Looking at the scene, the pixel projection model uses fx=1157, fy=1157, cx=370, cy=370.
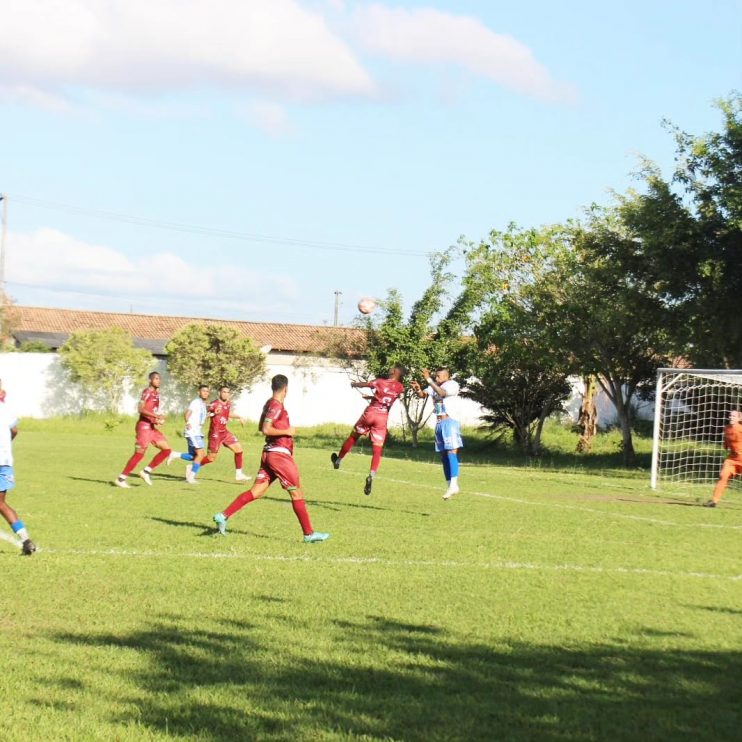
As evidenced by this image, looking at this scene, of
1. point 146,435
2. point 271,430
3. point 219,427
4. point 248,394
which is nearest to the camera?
point 271,430

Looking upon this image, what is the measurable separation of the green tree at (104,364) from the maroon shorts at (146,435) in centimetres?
2983

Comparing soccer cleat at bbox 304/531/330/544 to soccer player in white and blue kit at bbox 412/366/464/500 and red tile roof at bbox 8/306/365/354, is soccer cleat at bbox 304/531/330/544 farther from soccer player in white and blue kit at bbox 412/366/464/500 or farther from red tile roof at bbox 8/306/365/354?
red tile roof at bbox 8/306/365/354

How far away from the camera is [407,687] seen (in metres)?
6.62

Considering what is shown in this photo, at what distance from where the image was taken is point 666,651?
7699 millimetres

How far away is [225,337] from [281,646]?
44.8m

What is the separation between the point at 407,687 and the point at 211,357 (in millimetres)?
45310

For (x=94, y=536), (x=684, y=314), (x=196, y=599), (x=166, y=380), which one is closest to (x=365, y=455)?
(x=684, y=314)

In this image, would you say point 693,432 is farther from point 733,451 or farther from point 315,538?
point 315,538

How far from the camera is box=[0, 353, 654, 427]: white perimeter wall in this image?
5128 cm

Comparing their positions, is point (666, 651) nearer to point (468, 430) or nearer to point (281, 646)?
point (281, 646)

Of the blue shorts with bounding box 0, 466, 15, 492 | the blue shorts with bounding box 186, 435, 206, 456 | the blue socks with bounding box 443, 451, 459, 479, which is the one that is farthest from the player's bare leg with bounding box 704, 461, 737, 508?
the blue shorts with bounding box 0, 466, 15, 492

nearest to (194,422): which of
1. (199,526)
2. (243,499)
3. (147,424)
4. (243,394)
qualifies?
(147,424)

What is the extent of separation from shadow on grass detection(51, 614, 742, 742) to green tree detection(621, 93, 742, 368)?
22978mm

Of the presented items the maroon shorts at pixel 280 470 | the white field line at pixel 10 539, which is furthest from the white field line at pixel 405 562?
the maroon shorts at pixel 280 470
